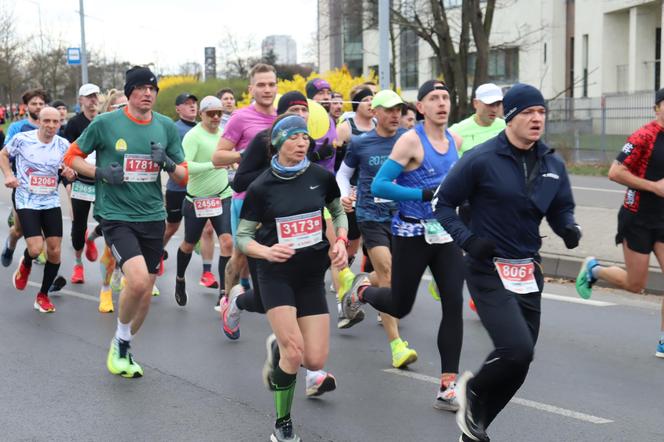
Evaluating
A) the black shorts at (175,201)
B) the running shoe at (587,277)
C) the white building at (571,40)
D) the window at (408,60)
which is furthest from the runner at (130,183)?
the window at (408,60)

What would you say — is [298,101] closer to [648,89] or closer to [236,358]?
[236,358]

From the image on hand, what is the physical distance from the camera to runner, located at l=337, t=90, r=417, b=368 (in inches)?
270

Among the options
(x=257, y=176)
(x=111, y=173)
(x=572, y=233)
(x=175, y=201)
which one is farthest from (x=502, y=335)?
(x=175, y=201)

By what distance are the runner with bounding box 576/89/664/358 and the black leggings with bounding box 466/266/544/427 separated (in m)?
2.07

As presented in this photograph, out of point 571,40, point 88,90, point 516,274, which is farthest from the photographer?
point 571,40

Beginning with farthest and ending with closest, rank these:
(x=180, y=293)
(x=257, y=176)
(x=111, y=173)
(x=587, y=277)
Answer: (x=180, y=293) → (x=111, y=173) → (x=257, y=176) → (x=587, y=277)

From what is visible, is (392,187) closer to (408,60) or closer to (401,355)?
(401,355)

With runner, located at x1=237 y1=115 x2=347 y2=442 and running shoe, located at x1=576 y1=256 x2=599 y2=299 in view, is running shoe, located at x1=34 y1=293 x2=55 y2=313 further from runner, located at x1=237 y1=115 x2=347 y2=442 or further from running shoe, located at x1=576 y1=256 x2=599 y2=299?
running shoe, located at x1=576 y1=256 x2=599 y2=299

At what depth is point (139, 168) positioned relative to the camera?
662 centimetres

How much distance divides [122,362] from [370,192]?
2211 millimetres

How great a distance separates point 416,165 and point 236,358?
2.14 metres

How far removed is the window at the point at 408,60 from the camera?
2132 inches

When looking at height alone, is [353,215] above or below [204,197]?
below

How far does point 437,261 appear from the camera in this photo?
19.7ft
